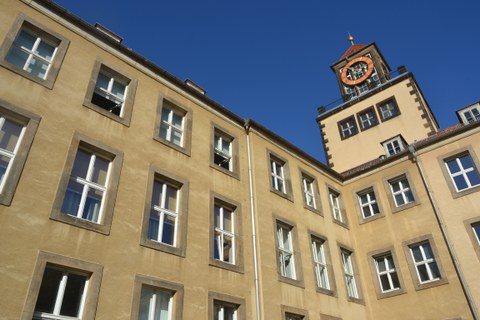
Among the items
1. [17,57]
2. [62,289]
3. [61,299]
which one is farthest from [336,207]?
[17,57]

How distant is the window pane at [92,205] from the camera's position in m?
10.8

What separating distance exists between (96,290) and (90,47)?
841cm

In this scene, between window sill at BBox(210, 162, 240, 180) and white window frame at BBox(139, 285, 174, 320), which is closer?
white window frame at BBox(139, 285, 174, 320)

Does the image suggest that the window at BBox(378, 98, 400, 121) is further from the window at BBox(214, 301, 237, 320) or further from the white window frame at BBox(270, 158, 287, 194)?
the window at BBox(214, 301, 237, 320)

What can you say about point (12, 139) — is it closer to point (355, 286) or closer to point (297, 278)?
point (297, 278)

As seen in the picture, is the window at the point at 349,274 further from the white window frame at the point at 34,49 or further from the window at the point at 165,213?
the white window frame at the point at 34,49

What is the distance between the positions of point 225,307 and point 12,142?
780 cm

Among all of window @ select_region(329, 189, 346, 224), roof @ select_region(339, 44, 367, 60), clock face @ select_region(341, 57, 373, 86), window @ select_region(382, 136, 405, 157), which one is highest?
roof @ select_region(339, 44, 367, 60)

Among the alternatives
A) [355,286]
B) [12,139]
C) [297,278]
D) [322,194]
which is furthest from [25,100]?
[355,286]

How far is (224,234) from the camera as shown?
552 inches

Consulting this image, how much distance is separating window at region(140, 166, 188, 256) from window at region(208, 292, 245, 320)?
1746mm

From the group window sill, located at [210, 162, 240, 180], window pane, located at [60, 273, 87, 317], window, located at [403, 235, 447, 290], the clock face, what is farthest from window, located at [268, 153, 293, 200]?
the clock face

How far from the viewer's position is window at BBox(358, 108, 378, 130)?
30.0 meters

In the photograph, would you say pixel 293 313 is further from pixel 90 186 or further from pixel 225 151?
pixel 90 186
